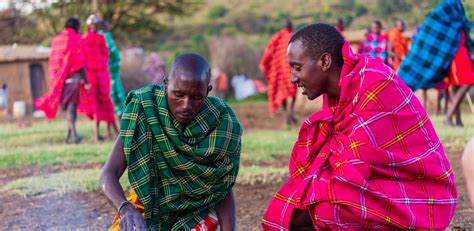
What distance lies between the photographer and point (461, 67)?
8.27 meters

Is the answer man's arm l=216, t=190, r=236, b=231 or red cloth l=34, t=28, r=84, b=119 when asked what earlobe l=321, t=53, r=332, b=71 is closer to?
man's arm l=216, t=190, r=236, b=231

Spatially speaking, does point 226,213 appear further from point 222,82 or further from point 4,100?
point 222,82

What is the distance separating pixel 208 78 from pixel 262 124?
8.70 metres

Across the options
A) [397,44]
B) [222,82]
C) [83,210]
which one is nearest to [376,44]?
[397,44]

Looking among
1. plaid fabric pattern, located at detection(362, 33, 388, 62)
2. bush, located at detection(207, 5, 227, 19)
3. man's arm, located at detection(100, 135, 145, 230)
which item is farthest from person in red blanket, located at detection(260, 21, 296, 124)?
bush, located at detection(207, 5, 227, 19)

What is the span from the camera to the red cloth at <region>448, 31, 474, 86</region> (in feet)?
27.0

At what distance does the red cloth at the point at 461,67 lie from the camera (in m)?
8.23

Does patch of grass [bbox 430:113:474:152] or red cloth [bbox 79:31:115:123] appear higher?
red cloth [bbox 79:31:115:123]

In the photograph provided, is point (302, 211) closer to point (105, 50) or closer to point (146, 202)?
point (146, 202)

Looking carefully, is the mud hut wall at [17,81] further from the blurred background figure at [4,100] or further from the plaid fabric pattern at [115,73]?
the plaid fabric pattern at [115,73]

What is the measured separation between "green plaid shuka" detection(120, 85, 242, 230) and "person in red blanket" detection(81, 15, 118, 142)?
619 centimetres

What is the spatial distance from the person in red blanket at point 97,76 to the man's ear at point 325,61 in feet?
21.6

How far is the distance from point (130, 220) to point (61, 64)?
6.54m

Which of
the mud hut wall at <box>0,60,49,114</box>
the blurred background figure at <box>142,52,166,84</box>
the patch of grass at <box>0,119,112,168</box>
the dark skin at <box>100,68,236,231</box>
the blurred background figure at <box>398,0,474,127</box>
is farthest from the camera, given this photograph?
the mud hut wall at <box>0,60,49,114</box>
